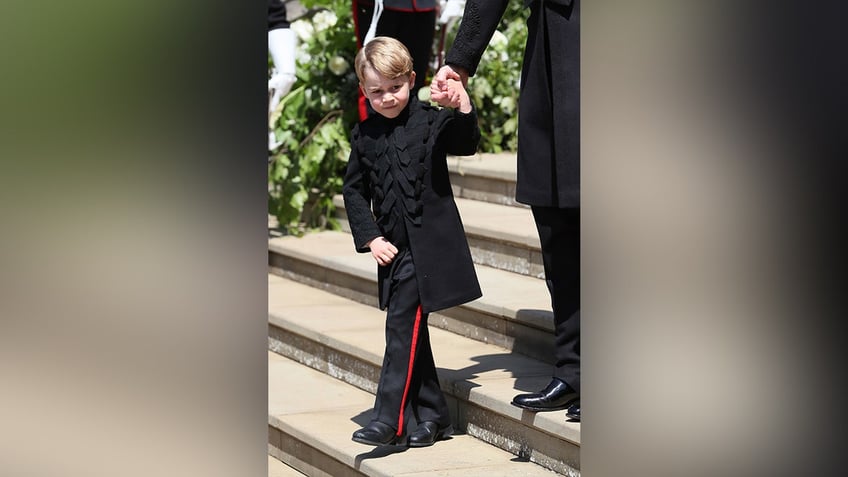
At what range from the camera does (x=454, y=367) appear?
12.7ft

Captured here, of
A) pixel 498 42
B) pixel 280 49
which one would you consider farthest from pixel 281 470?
pixel 498 42

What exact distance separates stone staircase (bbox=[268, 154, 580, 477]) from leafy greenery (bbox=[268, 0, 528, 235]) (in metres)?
0.34

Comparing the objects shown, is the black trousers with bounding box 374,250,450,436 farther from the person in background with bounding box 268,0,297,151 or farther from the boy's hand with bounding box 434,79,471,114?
the person in background with bounding box 268,0,297,151

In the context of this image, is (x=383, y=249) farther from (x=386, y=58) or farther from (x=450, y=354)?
(x=450, y=354)

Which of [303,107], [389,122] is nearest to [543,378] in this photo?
[389,122]

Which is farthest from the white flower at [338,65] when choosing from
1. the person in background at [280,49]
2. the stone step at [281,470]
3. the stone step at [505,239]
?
the stone step at [281,470]

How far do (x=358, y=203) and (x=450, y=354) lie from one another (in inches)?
33.5

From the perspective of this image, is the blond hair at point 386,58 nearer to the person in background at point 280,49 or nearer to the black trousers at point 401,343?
the black trousers at point 401,343

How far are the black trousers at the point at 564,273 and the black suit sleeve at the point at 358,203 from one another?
43cm
